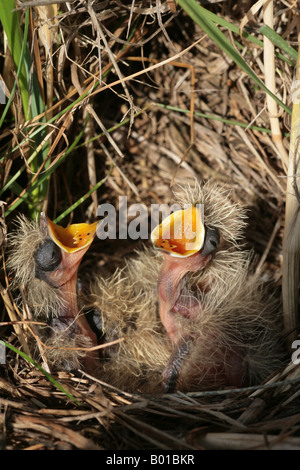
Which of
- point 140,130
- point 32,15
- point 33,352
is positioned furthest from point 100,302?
point 32,15

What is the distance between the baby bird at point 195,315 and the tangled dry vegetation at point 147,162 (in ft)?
0.39

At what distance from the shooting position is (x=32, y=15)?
1332 millimetres

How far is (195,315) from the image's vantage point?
1.46 m

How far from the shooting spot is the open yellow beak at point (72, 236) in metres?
1.29

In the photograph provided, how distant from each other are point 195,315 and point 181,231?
260 mm

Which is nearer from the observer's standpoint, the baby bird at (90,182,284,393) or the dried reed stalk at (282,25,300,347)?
the dried reed stalk at (282,25,300,347)

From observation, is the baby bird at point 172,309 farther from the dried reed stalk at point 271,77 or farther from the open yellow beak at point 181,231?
the dried reed stalk at point 271,77

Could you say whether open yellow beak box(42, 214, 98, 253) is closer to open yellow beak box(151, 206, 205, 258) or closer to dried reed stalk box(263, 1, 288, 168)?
open yellow beak box(151, 206, 205, 258)

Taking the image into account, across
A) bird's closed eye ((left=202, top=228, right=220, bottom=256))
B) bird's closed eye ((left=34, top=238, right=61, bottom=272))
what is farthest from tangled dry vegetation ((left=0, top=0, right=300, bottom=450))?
bird's closed eye ((left=202, top=228, right=220, bottom=256))

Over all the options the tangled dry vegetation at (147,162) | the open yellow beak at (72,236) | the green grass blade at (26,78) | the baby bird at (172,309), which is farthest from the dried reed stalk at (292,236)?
the green grass blade at (26,78)

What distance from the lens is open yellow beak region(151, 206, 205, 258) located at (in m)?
1.32

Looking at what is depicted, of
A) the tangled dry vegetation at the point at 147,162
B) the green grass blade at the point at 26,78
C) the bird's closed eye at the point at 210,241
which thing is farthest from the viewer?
the bird's closed eye at the point at 210,241

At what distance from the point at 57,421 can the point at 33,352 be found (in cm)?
34
